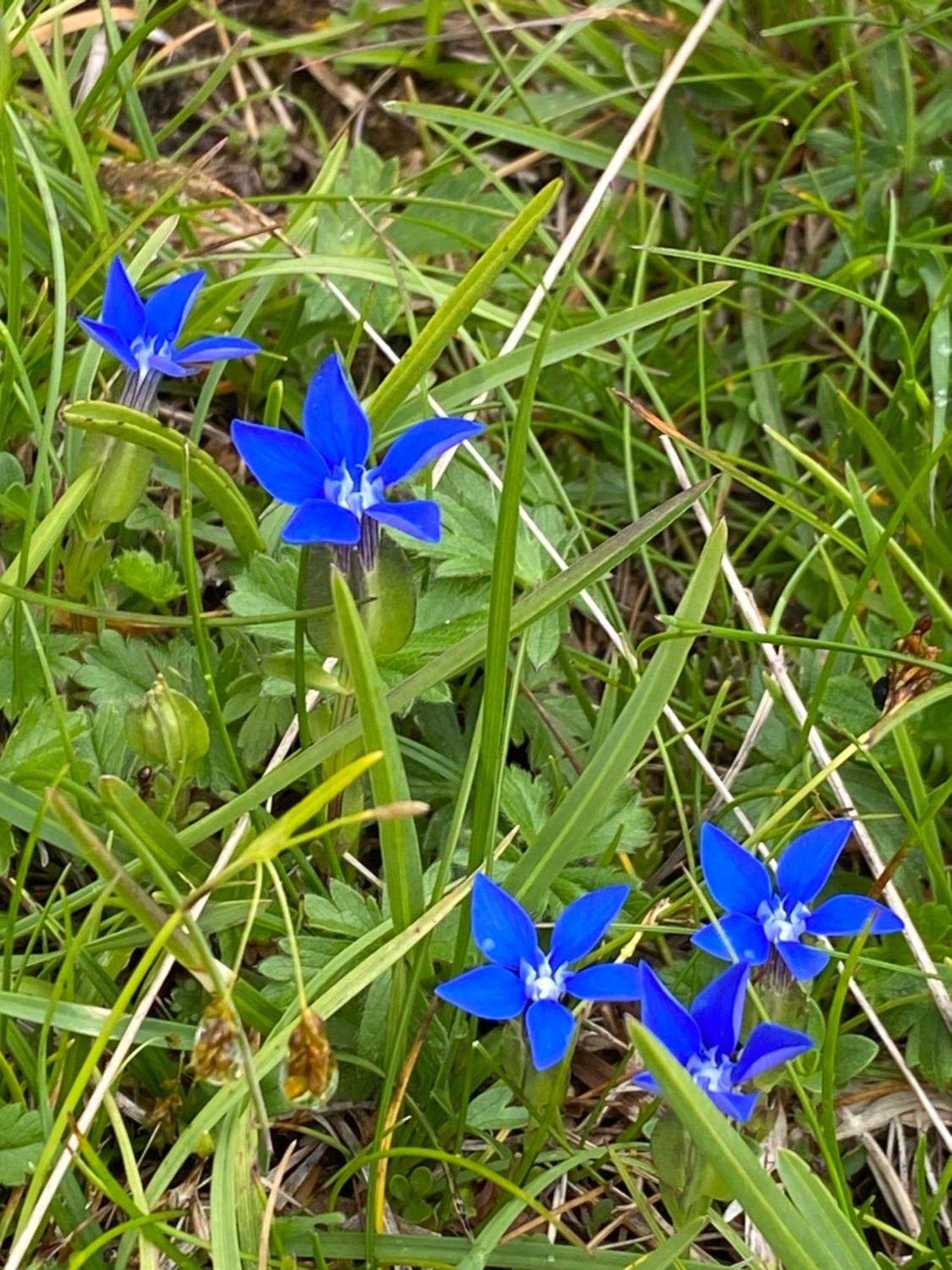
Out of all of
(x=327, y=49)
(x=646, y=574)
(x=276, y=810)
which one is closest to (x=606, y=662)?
(x=646, y=574)

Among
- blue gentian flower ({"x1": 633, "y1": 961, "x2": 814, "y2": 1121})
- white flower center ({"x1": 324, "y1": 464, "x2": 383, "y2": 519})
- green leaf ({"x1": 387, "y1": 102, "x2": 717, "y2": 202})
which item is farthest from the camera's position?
green leaf ({"x1": 387, "y1": 102, "x2": 717, "y2": 202})

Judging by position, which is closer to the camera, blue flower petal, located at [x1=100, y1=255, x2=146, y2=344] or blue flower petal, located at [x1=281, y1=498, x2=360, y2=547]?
blue flower petal, located at [x1=281, y1=498, x2=360, y2=547]

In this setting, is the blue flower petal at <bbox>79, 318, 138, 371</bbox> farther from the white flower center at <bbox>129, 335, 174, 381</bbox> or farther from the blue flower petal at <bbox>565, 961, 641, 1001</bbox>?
the blue flower petal at <bbox>565, 961, 641, 1001</bbox>

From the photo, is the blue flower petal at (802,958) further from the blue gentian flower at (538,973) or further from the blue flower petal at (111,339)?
the blue flower petal at (111,339)

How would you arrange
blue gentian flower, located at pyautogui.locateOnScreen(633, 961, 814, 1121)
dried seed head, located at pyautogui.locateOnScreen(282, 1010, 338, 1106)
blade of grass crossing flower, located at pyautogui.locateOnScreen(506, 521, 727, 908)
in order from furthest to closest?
blade of grass crossing flower, located at pyautogui.locateOnScreen(506, 521, 727, 908) → blue gentian flower, located at pyautogui.locateOnScreen(633, 961, 814, 1121) → dried seed head, located at pyautogui.locateOnScreen(282, 1010, 338, 1106)

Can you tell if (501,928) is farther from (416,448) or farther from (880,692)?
(880,692)

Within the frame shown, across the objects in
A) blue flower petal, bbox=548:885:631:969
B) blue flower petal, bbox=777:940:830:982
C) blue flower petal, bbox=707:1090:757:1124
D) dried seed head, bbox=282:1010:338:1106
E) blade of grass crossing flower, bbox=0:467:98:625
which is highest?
blade of grass crossing flower, bbox=0:467:98:625

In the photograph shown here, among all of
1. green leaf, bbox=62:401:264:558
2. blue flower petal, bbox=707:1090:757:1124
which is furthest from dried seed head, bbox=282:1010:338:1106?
green leaf, bbox=62:401:264:558

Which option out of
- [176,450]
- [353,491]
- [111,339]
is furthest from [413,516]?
[111,339]
